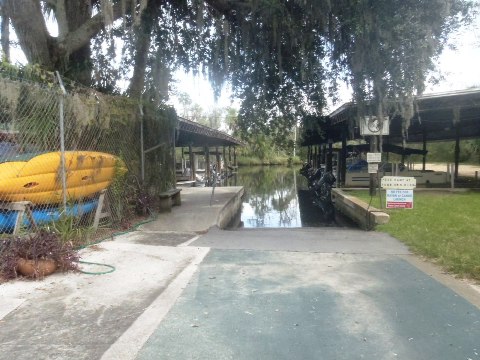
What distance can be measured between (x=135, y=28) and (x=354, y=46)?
576cm

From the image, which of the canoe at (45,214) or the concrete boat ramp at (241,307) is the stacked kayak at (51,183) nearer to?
the canoe at (45,214)

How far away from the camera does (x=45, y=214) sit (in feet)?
21.1

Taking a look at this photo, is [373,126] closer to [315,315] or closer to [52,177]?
[52,177]

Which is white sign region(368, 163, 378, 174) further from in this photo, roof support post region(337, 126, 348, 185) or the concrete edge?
roof support post region(337, 126, 348, 185)

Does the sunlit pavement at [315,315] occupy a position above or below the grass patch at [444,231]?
below

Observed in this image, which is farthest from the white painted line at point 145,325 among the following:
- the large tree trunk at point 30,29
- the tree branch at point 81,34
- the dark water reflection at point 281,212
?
the dark water reflection at point 281,212

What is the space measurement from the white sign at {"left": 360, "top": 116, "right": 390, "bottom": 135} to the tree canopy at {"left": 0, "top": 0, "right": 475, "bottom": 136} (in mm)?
369

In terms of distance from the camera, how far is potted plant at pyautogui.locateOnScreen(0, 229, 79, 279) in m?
4.87

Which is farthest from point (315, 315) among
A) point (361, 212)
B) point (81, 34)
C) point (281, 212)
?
point (281, 212)

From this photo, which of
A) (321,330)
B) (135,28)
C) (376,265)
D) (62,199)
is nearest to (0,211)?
(62,199)

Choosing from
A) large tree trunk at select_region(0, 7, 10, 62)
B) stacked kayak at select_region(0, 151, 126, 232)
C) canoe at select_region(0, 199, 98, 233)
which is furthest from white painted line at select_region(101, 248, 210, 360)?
large tree trunk at select_region(0, 7, 10, 62)

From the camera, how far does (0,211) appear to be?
19.3ft

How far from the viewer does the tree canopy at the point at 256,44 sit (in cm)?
1005

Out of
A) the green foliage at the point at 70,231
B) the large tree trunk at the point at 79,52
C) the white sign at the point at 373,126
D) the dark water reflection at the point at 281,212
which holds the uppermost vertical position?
the large tree trunk at the point at 79,52
